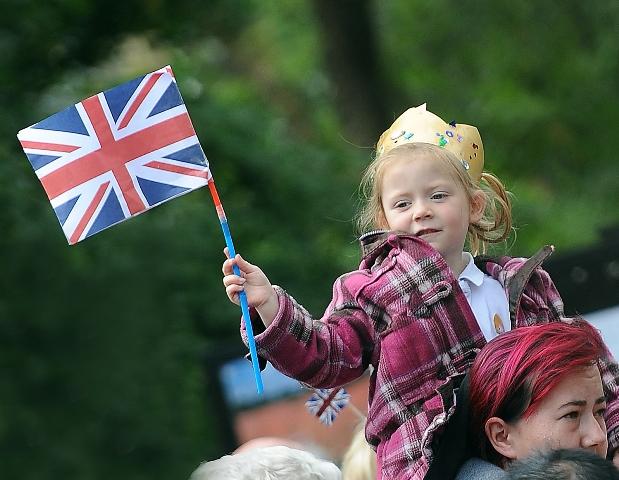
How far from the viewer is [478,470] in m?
2.75

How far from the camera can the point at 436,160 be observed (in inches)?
119

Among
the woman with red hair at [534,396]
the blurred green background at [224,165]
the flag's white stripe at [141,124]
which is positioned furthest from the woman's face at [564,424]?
the blurred green background at [224,165]

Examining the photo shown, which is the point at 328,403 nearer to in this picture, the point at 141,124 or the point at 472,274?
the point at 472,274

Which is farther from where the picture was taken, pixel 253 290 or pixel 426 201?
pixel 426 201

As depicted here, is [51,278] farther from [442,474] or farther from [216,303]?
[216,303]

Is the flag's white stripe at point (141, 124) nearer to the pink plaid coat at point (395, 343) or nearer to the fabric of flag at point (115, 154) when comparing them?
the fabric of flag at point (115, 154)

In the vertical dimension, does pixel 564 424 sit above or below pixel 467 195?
below

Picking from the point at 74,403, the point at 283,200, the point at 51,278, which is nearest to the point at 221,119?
the point at 283,200

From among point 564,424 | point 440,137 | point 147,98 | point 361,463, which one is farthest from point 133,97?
point 361,463

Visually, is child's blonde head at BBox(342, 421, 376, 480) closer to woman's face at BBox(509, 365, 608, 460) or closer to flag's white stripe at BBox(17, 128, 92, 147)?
woman's face at BBox(509, 365, 608, 460)

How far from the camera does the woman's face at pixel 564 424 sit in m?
2.71

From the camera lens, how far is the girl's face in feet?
9.82

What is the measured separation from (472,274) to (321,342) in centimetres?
43

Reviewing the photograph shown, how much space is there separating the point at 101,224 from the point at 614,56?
936 cm
